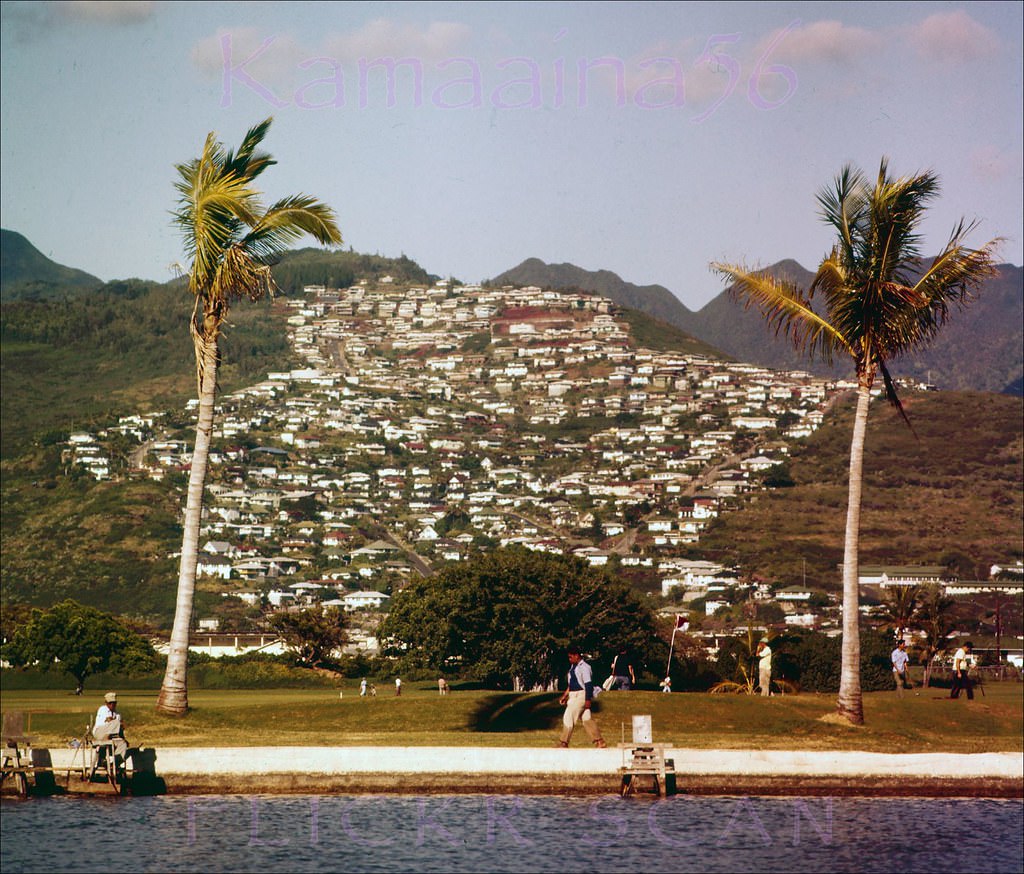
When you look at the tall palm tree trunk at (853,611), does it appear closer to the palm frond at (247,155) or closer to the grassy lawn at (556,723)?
the grassy lawn at (556,723)

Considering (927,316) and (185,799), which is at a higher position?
(927,316)

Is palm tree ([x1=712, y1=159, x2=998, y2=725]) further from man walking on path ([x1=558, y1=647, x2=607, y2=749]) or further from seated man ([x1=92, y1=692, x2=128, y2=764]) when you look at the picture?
seated man ([x1=92, y1=692, x2=128, y2=764])

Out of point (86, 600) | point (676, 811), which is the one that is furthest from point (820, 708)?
point (86, 600)

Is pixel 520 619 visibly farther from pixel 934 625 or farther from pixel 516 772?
pixel 516 772

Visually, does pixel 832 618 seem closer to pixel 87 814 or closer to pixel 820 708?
pixel 820 708

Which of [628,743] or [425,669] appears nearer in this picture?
[628,743]

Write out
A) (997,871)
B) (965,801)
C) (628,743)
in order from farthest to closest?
(628,743), (965,801), (997,871)
